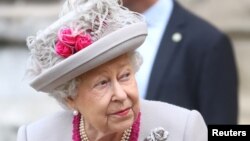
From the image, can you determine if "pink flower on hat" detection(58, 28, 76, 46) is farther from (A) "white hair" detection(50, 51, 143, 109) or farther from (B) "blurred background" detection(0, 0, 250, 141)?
(B) "blurred background" detection(0, 0, 250, 141)

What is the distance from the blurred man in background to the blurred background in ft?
10.9

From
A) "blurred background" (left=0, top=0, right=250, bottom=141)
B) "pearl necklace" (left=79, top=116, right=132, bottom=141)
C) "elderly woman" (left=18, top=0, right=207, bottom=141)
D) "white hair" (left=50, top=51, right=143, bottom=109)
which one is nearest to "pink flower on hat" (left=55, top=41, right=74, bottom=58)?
"elderly woman" (left=18, top=0, right=207, bottom=141)

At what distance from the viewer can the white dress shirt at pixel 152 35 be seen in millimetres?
4695

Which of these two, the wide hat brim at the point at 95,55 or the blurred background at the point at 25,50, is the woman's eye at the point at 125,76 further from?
the blurred background at the point at 25,50

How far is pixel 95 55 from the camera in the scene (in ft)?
10.1

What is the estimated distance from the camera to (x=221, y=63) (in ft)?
15.8

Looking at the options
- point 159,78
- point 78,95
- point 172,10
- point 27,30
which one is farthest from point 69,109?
point 27,30

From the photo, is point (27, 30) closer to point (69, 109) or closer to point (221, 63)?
point (221, 63)

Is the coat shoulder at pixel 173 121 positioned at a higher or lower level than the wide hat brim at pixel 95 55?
lower

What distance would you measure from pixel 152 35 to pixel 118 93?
174 cm

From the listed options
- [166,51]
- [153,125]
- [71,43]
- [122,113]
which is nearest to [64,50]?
[71,43]

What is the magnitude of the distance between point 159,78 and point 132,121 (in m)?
1.50

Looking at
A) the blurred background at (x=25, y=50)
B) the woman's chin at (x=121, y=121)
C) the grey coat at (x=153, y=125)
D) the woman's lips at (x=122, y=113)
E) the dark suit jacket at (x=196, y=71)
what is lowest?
the woman's chin at (x=121, y=121)

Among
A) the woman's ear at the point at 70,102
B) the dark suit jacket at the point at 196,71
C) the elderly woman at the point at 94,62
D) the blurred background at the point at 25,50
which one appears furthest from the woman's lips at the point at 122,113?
the blurred background at the point at 25,50
